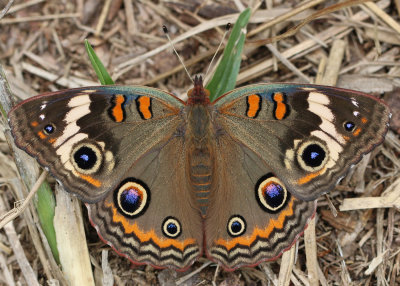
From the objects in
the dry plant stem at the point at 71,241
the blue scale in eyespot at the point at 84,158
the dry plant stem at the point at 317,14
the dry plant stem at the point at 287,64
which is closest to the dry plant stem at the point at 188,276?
the dry plant stem at the point at 71,241

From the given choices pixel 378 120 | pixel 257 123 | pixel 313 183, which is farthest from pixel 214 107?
pixel 378 120

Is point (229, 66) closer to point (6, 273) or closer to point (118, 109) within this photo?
point (118, 109)

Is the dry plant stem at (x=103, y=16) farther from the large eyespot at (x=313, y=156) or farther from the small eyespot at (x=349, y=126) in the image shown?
the small eyespot at (x=349, y=126)

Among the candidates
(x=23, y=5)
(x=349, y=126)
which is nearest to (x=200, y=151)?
(x=349, y=126)

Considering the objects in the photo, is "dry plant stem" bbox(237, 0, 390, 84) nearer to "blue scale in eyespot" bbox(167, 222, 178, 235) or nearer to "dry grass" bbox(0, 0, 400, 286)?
"dry grass" bbox(0, 0, 400, 286)

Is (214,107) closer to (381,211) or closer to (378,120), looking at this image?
(378,120)
